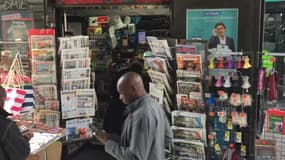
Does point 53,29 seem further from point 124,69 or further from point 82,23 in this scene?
point 124,69

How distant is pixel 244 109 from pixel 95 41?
7.09 ft

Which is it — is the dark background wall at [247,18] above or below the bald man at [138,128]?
above

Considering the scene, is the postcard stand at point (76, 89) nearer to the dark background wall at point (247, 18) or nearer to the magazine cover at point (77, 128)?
the magazine cover at point (77, 128)

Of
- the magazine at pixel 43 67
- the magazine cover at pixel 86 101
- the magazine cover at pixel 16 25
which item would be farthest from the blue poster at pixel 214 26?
the magazine cover at pixel 16 25

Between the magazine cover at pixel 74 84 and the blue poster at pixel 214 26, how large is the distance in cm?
125

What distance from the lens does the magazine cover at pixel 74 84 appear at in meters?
4.33

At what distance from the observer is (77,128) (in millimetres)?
4465

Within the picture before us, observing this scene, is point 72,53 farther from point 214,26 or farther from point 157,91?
point 214,26

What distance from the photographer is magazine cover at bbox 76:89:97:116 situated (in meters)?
4.38

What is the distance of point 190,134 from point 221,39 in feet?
3.26

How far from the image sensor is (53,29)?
4.45m

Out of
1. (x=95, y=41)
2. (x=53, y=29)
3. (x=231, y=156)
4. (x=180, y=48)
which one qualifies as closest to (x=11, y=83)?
(x=53, y=29)

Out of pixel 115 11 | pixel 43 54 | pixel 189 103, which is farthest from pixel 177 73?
pixel 43 54

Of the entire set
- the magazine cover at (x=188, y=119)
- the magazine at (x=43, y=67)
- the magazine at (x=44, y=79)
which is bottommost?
the magazine cover at (x=188, y=119)
